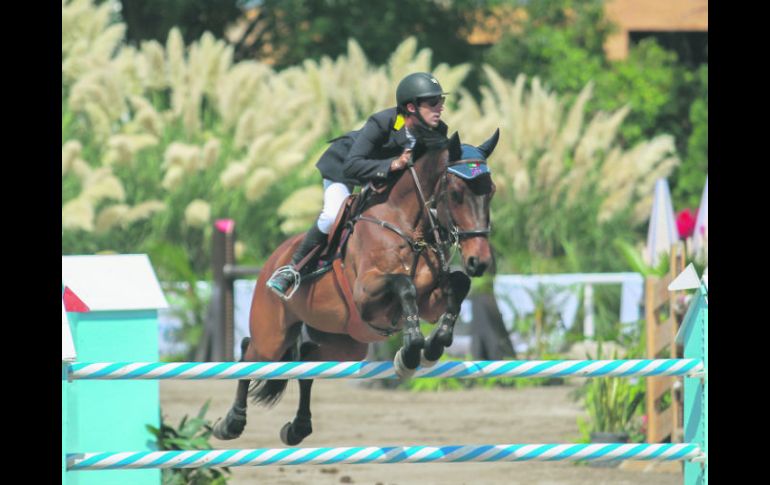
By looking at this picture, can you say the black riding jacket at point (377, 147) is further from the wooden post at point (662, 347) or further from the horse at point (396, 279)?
the wooden post at point (662, 347)

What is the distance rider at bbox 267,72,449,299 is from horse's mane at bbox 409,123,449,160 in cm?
2

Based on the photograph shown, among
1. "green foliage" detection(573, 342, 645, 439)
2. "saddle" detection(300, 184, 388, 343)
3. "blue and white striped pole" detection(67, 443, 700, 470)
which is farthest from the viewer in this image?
"green foliage" detection(573, 342, 645, 439)

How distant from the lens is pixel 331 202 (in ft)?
20.9

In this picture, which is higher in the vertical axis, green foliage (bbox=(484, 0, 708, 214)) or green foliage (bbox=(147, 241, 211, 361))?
green foliage (bbox=(484, 0, 708, 214))

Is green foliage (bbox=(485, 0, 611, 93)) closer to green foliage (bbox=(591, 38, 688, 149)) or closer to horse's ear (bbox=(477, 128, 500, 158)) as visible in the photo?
green foliage (bbox=(591, 38, 688, 149))

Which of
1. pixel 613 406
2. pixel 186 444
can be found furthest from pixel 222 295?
pixel 186 444

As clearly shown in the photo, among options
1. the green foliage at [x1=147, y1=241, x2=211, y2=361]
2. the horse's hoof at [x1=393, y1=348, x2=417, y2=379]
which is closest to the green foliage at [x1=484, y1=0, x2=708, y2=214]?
the green foliage at [x1=147, y1=241, x2=211, y2=361]

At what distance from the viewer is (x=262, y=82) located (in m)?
19.2

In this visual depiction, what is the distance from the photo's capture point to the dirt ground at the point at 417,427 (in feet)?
27.2

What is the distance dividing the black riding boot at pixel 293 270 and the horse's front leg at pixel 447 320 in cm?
79

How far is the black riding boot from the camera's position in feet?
20.0

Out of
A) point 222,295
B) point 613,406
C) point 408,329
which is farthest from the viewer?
point 222,295

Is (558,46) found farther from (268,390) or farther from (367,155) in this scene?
(367,155)

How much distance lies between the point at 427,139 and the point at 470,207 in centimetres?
45
